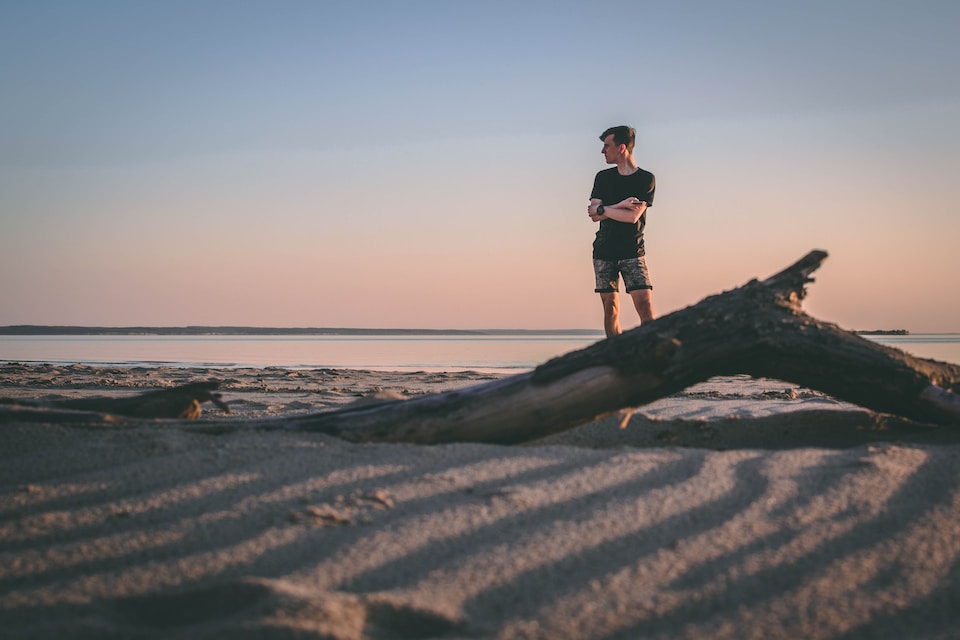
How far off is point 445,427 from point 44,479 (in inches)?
56.7

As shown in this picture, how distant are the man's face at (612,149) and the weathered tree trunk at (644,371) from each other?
2.46 meters

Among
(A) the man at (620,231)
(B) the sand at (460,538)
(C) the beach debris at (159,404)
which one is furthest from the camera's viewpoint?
(A) the man at (620,231)

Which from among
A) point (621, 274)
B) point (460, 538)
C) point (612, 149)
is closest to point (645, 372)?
point (460, 538)

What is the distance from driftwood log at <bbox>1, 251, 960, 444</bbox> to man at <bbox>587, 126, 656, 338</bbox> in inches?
86.4

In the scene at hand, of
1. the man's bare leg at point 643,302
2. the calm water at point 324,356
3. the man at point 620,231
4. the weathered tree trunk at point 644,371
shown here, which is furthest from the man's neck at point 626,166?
the calm water at point 324,356

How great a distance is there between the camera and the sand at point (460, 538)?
64.7 inches

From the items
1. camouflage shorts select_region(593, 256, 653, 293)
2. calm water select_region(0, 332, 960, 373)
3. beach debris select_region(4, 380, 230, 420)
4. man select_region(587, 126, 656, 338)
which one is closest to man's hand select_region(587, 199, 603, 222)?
man select_region(587, 126, 656, 338)

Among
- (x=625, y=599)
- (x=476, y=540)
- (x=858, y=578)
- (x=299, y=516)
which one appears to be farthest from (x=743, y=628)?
(x=299, y=516)

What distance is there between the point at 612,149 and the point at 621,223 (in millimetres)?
554

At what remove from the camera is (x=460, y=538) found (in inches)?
81.3

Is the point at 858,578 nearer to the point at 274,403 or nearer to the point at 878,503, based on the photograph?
the point at 878,503

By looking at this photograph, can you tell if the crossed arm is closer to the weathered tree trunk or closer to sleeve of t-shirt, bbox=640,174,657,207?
sleeve of t-shirt, bbox=640,174,657,207

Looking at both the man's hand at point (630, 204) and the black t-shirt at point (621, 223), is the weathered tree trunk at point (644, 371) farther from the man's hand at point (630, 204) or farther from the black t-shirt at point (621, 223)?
the black t-shirt at point (621, 223)

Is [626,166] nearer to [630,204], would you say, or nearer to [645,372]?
[630,204]
